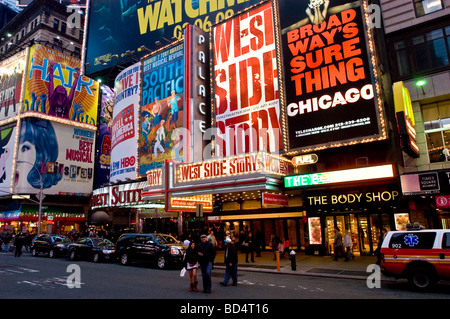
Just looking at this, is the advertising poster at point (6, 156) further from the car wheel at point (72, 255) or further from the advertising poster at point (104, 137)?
the car wheel at point (72, 255)

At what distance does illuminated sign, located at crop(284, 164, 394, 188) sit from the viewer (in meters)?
18.1

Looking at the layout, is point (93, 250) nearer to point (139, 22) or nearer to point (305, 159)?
point (305, 159)

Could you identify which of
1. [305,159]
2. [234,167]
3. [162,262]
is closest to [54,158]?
[234,167]

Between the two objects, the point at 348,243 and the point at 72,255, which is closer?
the point at 348,243

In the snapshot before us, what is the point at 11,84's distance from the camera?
50.8 metres

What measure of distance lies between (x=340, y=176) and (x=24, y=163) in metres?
43.4

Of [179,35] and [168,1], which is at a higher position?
[168,1]

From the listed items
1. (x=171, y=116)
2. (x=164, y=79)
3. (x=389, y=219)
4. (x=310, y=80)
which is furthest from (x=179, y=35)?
(x=389, y=219)

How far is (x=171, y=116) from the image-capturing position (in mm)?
30766

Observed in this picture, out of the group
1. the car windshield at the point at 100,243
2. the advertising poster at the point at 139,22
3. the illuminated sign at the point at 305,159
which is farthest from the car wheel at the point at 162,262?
the advertising poster at the point at 139,22

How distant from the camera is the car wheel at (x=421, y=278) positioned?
35.7ft

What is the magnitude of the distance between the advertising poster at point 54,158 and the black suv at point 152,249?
30.8m
